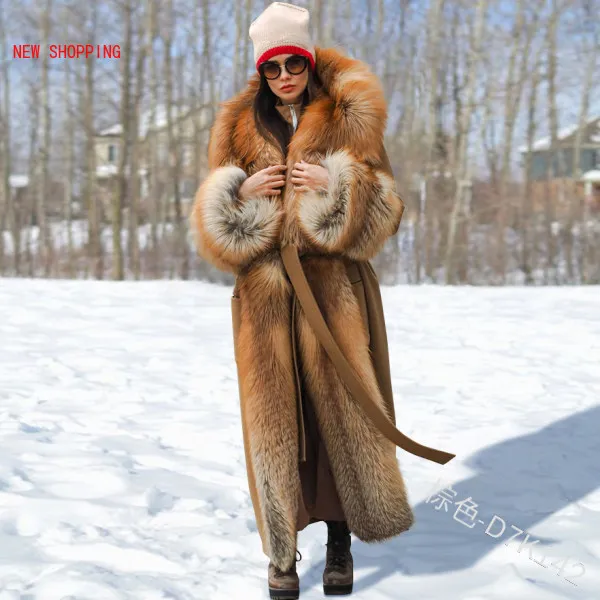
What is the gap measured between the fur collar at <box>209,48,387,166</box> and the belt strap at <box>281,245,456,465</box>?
0.33 metres

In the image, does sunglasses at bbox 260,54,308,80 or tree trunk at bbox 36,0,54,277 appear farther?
tree trunk at bbox 36,0,54,277

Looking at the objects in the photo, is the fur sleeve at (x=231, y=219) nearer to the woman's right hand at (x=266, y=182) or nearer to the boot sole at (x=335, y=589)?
the woman's right hand at (x=266, y=182)

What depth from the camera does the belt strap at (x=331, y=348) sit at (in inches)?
95.7

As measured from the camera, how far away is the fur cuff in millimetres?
2445

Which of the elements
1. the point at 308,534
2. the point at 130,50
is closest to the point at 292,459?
the point at 308,534

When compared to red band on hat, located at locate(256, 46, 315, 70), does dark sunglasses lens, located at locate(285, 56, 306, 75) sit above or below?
below

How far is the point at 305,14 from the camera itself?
2490 mm

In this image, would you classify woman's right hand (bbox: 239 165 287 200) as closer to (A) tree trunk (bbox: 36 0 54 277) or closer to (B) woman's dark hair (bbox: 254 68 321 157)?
(B) woman's dark hair (bbox: 254 68 321 157)

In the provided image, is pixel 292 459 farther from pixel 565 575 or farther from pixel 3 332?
pixel 3 332

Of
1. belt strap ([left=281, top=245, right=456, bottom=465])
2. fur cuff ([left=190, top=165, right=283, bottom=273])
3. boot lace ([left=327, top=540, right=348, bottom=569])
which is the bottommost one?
boot lace ([left=327, top=540, right=348, bottom=569])

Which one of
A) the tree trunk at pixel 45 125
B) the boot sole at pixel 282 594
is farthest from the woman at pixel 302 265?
the tree trunk at pixel 45 125

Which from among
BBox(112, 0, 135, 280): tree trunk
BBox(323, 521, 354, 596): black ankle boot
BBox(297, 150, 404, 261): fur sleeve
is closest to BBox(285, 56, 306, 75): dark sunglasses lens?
BBox(297, 150, 404, 261): fur sleeve

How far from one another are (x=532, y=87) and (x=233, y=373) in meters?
14.1

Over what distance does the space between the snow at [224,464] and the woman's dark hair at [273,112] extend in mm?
1383
